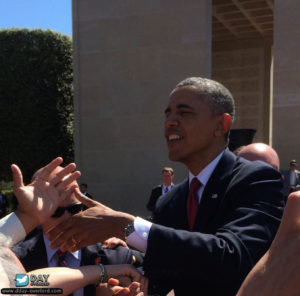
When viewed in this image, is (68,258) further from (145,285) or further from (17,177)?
(17,177)

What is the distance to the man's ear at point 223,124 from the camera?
90.7 inches

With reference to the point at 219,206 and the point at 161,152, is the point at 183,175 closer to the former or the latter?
the point at 161,152

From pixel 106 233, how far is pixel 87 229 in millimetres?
86

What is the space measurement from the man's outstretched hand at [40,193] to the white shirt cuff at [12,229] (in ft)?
0.10

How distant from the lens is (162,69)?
507 inches

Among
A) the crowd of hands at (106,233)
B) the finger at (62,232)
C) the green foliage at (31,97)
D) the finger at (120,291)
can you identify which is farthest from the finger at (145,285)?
the green foliage at (31,97)

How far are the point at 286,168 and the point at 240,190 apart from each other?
9720 mm

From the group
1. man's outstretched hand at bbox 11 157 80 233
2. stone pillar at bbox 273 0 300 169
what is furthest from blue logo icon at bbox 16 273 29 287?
stone pillar at bbox 273 0 300 169

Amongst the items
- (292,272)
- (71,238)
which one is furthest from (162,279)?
(292,272)

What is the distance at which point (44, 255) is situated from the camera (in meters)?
2.56

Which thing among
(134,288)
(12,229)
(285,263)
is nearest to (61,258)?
(134,288)

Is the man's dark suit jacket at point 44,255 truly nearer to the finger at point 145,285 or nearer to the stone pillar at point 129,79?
the finger at point 145,285

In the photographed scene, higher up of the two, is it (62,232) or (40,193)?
(40,193)

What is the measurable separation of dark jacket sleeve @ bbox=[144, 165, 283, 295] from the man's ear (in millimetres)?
454
